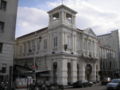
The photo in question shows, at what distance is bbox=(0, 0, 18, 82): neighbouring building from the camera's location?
21.4 meters

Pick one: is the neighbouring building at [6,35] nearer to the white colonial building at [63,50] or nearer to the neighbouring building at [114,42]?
the white colonial building at [63,50]

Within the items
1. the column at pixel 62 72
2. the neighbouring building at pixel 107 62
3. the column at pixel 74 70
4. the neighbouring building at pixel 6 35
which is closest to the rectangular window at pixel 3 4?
the neighbouring building at pixel 6 35

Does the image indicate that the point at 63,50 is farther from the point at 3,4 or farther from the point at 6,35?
the point at 3,4

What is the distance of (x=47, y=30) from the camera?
44.7 metres

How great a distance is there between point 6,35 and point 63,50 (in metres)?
19.7

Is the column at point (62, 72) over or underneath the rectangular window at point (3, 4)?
underneath

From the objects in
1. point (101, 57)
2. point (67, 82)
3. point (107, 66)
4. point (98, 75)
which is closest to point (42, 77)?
point (67, 82)

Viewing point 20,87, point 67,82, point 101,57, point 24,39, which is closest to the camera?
point 20,87

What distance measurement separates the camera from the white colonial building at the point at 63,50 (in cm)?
4044

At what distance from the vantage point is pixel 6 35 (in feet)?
72.5

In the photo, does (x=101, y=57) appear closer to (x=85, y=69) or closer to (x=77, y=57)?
(x=85, y=69)

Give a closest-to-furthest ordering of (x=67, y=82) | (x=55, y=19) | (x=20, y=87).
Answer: (x=20, y=87), (x=67, y=82), (x=55, y=19)

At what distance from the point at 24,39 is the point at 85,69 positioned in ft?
69.8

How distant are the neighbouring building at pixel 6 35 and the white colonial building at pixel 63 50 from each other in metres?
13.8
